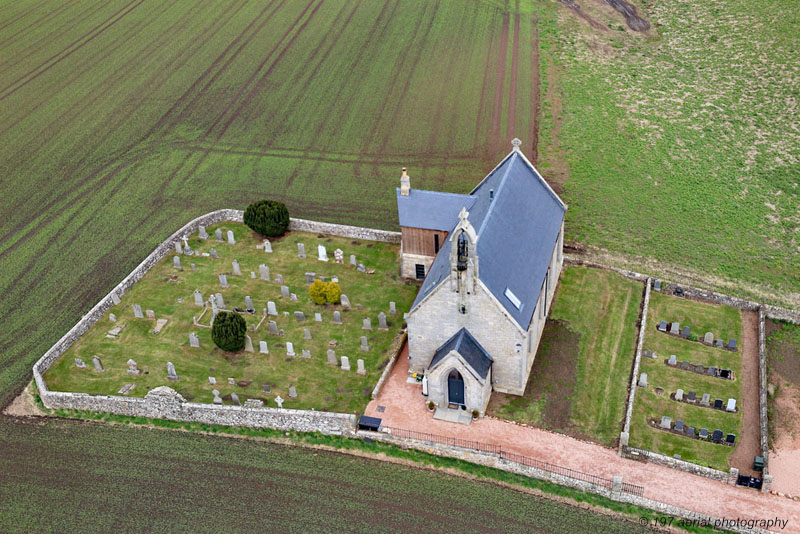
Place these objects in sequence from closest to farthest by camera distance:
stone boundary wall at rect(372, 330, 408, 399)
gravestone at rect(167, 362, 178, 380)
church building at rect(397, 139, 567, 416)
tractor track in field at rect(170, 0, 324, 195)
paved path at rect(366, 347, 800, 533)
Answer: paved path at rect(366, 347, 800, 533) → church building at rect(397, 139, 567, 416) → stone boundary wall at rect(372, 330, 408, 399) → gravestone at rect(167, 362, 178, 380) → tractor track in field at rect(170, 0, 324, 195)

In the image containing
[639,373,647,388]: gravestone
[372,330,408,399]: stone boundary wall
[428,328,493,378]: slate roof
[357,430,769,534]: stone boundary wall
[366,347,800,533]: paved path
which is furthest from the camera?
[639,373,647,388]: gravestone

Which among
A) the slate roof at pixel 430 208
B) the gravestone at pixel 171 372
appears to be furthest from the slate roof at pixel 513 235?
the gravestone at pixel 171 372

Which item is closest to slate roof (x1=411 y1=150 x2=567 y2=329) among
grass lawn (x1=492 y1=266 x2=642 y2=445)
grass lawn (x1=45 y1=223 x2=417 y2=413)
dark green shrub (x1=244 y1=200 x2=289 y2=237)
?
grass lawn (x1=492 y1=266 x2=642 y2=445)

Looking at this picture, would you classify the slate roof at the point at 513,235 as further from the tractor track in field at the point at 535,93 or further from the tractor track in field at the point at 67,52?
the tractor track in field at the point at 67,52

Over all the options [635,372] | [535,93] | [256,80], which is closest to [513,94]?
[535,93]

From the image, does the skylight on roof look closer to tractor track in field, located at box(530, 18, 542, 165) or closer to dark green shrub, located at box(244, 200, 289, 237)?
dark green shrub, located at box(244, 200, 289, 237)

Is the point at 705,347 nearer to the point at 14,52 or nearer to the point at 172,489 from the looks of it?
the point at 172,489
